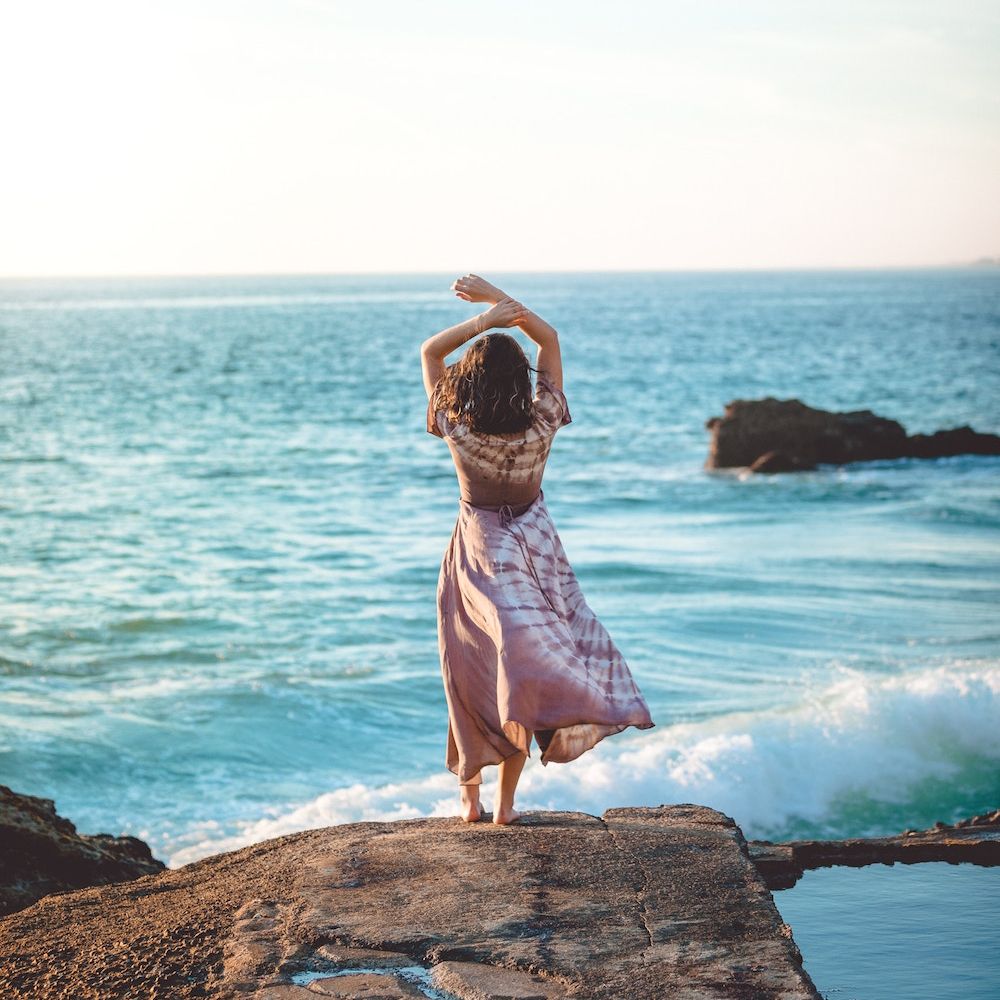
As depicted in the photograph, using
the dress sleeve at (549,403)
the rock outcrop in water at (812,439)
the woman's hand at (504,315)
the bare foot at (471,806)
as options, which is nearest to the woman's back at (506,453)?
the dress sleeve at (549,403)

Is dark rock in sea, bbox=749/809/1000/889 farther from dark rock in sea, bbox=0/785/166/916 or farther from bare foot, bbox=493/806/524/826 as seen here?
dark rock in sea, bbox=0/785/166/916

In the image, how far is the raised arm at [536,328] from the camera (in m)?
4.80

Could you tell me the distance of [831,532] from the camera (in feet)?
52.4

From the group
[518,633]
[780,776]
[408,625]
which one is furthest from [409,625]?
[518,633]

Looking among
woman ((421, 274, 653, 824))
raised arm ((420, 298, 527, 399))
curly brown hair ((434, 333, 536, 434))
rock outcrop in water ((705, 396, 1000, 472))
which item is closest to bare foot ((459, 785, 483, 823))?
woman ((421, 274, 653, 824))

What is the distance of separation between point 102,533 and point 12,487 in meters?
4.58

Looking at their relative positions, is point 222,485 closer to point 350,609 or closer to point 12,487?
point 12,487

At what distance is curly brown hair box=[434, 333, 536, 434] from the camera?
455 centimetres

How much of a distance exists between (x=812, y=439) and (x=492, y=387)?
1836 centimetres

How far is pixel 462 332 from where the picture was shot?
484 cm

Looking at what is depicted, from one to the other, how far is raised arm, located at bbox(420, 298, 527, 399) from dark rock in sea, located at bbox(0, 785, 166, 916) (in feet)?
7.71

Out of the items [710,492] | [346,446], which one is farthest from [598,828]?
[346,446]

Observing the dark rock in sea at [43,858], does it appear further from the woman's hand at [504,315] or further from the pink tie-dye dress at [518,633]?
the woman's hand at [504,315]

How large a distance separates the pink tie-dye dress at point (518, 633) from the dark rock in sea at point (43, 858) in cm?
157
